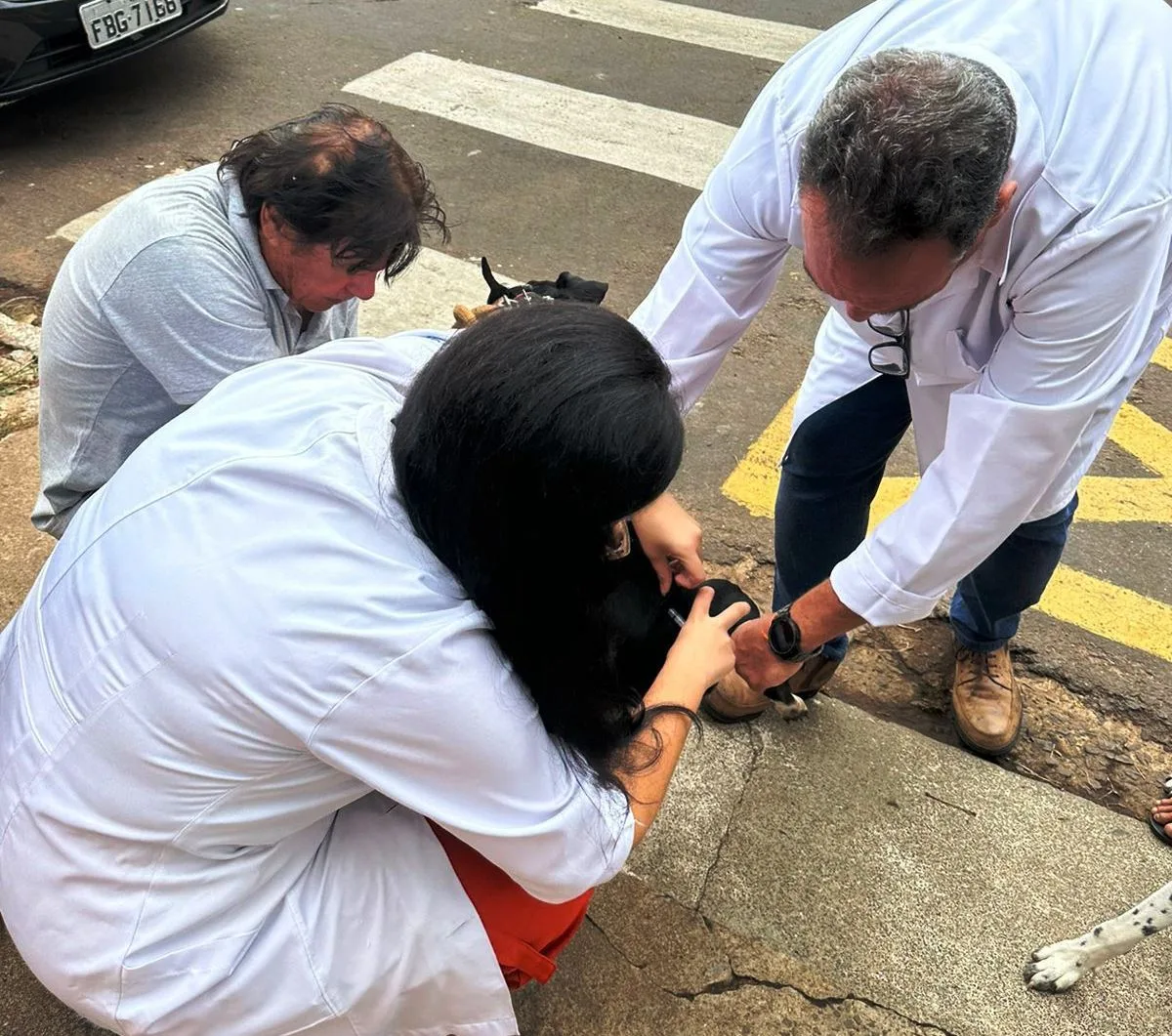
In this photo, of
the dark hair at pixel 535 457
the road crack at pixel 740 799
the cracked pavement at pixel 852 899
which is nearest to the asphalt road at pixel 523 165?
the cracked pavement at pixel 852 899

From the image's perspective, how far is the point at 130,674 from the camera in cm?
128

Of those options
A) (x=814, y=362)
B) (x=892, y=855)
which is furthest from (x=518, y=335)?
(x=892, y=855)

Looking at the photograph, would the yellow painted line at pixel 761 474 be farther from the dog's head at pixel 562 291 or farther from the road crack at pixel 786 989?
the road crack at pixel 786 989

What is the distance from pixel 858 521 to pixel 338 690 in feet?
5.05

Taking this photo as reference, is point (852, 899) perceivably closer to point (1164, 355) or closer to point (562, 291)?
point (562, 291)

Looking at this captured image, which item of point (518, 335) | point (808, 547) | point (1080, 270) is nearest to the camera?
point (518, 335)

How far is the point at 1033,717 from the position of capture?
2.63 metres

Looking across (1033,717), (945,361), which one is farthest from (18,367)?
(1033,717)

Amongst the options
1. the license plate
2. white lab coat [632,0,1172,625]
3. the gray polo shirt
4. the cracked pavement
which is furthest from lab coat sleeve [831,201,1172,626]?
the license plate

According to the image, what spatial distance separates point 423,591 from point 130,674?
15.2 inches

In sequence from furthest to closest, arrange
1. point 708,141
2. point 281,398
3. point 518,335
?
point 708,141
point 281,398
point 518,335

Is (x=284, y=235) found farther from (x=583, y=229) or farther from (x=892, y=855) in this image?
(x=583, y=229)

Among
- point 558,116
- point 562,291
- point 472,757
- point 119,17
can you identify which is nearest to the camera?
point 472,757

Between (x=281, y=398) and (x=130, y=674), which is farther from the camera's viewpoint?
(x=281, y=398)
